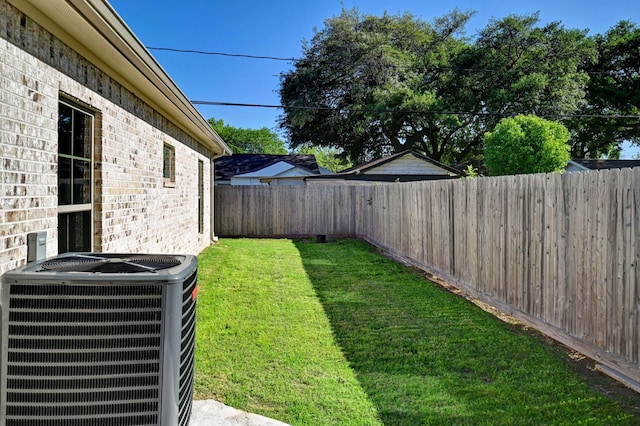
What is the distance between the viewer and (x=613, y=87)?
2498cm

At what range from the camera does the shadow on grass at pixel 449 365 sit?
2.93m

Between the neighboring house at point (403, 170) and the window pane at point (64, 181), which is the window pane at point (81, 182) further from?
the neighboring house at point (403, 170)

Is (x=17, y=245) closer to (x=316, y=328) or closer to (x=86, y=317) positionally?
(x=86, y=317)

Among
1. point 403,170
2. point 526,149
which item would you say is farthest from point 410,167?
point 526,149

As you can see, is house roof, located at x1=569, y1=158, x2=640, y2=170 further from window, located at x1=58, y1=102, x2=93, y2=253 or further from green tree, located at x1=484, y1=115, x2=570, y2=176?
window, located at x1=58, y1=102, x2=93, y2=253

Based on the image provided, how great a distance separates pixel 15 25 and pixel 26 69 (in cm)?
26

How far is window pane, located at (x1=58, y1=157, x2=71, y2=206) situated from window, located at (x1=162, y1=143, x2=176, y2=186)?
329 cm

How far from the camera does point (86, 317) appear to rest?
70.7 inches

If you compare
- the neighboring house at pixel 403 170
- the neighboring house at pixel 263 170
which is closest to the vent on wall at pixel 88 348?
the neighboring house at pixel 403 170

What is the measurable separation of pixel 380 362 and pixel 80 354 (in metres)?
2.59

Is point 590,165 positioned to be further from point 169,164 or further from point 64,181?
point 64,181

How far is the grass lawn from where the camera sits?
2961mm

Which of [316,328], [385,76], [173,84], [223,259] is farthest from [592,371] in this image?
[385,76]

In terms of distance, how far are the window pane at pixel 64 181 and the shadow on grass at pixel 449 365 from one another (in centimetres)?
268
